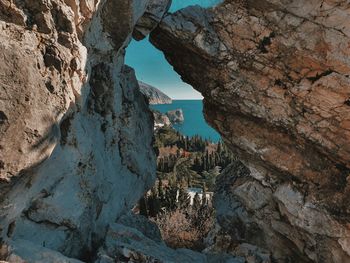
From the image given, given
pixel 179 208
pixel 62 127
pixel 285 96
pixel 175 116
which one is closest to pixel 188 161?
pixel 179 208

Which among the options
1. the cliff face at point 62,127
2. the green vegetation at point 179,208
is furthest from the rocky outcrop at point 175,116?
the cliff face at point 62,127

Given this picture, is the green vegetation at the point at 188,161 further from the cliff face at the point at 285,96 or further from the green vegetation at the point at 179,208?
the cliff face at the point at 285,96

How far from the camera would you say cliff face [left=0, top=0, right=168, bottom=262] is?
4742mm

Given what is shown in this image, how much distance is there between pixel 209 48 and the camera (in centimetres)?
852

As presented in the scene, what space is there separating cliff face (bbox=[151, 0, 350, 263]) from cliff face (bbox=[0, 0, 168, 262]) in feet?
5.26

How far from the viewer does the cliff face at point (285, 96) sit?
780 centimetres

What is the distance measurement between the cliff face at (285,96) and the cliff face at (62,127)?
160 centimetres

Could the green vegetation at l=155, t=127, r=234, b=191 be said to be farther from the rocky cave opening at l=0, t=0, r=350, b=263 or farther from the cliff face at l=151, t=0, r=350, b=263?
the cliff face at l=151, t=0, r=350, b=263

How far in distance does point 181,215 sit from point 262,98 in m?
8.43

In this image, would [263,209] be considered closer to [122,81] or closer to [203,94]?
[203,94]

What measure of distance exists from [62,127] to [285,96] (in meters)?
4.42

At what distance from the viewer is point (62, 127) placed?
20.6 feet

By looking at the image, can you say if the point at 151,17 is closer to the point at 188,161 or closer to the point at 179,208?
the point at 179,208

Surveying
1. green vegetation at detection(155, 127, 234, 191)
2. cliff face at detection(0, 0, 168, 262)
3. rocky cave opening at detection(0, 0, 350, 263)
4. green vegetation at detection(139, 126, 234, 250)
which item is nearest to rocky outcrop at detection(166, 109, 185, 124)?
green vegetation at detection(155, 127, 234, 191)
